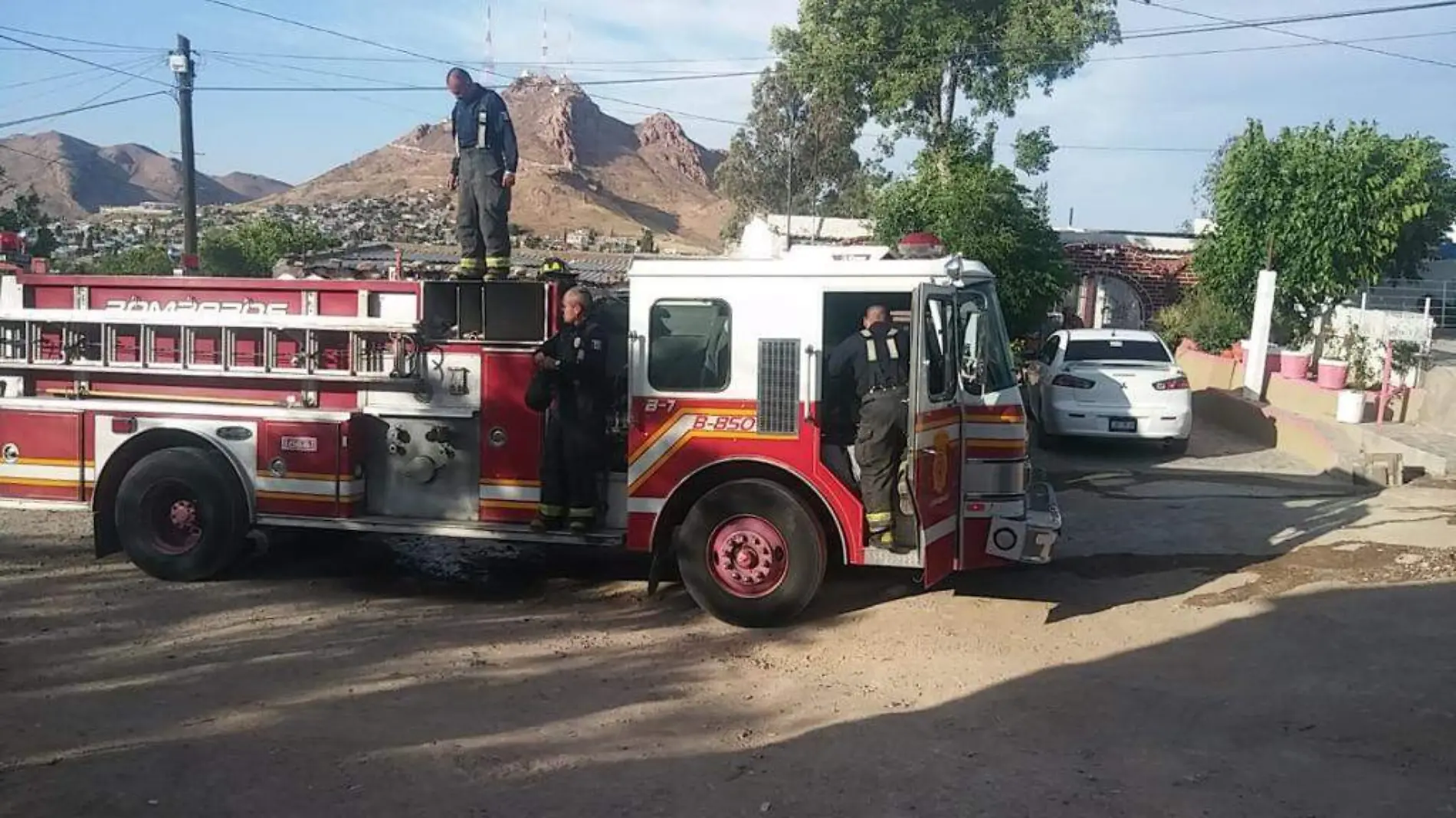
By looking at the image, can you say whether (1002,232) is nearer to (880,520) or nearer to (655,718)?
(880,520)

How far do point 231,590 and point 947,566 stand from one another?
493 cm

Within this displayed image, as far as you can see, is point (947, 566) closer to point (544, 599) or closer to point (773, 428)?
point (773, 428)

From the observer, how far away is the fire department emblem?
23.7ft

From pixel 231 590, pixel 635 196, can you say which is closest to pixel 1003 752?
pixel 231 590

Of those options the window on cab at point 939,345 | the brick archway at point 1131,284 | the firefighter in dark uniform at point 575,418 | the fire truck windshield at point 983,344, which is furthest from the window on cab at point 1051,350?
the brick archway at point 1131,284

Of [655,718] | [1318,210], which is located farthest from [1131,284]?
[655,718]

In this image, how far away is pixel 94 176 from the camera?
117125 millimetres

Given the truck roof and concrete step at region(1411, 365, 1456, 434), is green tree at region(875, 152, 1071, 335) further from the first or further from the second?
the truck roof

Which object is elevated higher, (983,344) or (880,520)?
(983,344)

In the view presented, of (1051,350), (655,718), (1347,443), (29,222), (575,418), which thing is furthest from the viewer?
(29,222)

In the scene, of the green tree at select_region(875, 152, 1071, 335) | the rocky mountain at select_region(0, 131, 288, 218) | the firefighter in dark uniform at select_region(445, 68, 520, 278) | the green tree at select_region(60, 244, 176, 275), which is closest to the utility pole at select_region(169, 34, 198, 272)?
the green tree at select_region(60, 244, 176, 275)

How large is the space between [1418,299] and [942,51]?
40.5 feet

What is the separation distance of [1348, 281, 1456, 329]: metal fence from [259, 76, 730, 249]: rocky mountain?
5412 cm

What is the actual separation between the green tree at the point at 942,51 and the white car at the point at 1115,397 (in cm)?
1468
